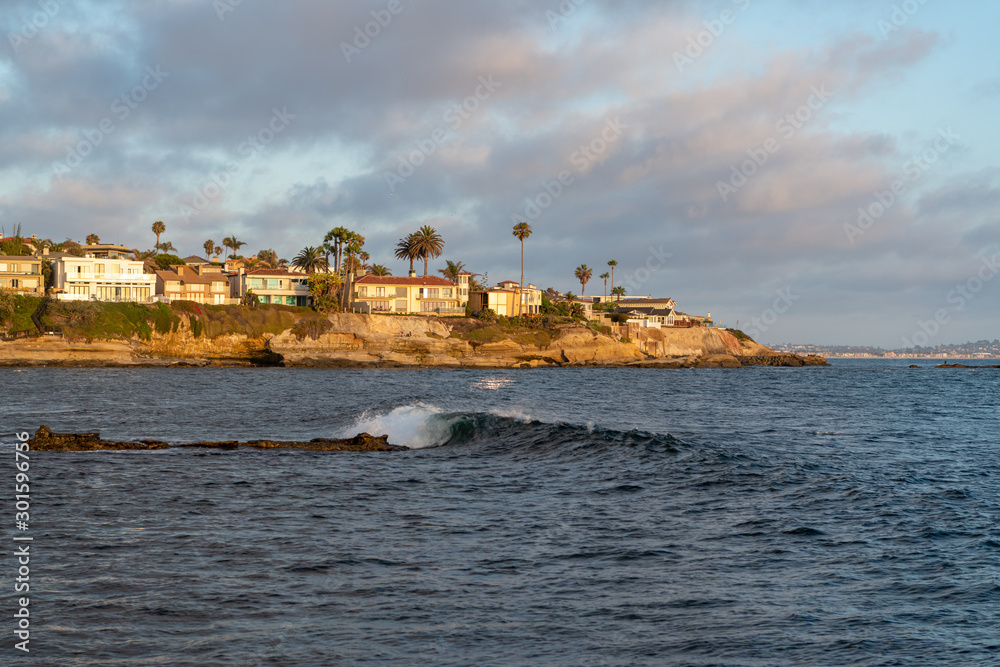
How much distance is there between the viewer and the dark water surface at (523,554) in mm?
10328

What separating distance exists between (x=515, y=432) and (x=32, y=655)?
25316 millimetres

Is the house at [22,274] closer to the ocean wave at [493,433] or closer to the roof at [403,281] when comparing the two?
the roof at [403,281]

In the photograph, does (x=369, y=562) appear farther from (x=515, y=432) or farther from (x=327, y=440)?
(x=515, y=432)

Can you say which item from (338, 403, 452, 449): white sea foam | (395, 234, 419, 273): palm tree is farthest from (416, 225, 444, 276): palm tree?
(338, 403, 452, 449): white sea foam

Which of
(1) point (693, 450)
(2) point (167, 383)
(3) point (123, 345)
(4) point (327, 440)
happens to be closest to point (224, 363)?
(3) point (123, 345)

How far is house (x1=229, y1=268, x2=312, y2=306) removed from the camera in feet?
449

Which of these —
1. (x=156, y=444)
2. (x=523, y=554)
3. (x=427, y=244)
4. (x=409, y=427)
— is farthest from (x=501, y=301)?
(x=523, y=554)

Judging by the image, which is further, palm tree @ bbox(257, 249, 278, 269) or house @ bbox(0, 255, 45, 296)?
palm tree @ bbox(257, 249, 278, 269)

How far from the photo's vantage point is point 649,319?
17538 centimetres

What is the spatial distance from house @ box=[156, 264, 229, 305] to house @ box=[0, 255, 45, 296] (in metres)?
16.6

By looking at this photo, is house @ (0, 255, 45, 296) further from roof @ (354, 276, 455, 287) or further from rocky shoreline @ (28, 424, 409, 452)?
rocky shoreline @ (28, 424, 409, 452)

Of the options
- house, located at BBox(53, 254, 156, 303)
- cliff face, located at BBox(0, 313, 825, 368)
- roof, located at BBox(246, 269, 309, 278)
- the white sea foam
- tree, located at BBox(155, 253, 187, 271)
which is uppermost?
tree, located at BBox(155, 253, 187, 271)

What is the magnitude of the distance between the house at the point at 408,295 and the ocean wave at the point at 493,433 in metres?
101

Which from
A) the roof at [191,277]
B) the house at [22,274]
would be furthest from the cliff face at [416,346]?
the house at [22,274]
